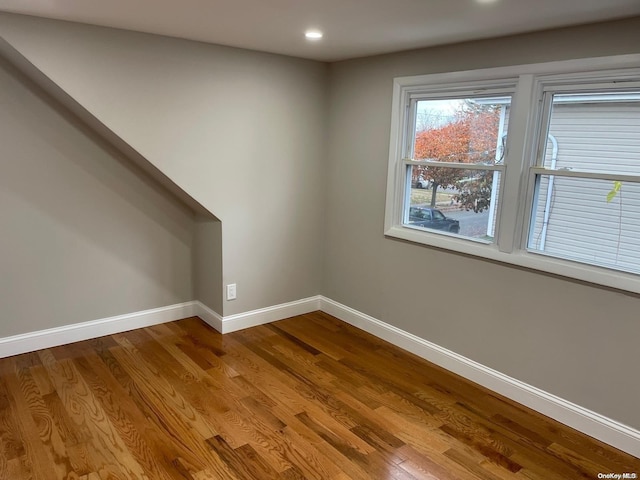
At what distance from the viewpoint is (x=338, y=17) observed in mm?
2357

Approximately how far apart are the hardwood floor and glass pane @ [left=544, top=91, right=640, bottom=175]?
57.3 inches

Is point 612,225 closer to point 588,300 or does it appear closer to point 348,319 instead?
point 588,300

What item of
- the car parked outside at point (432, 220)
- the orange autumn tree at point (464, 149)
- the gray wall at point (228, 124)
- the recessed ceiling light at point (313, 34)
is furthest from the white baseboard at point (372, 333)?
the recessed ceiling light at point (313, 34)

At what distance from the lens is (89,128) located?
10.6ft

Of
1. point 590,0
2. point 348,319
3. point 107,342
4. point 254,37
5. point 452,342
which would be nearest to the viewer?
point 590,0

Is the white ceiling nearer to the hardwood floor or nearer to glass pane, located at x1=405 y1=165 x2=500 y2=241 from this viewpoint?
glass pane, located at x1=405 y1=165 x2=500 y2=241

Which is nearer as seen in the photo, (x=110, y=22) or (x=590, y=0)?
(x=590, y=0)

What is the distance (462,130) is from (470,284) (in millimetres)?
1013

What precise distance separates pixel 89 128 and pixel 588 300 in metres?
3.31

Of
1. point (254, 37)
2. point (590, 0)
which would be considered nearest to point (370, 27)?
point (254, 37)

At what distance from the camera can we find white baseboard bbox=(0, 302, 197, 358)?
3197mm

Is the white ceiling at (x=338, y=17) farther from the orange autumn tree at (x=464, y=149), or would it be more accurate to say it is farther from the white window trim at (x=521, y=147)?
the orange autumn tree at (x=464, y=149)

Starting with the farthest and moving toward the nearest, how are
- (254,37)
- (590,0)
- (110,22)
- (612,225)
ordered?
1. (254,37)
2. (110,22)
3. (612,225)
4. (590,0)

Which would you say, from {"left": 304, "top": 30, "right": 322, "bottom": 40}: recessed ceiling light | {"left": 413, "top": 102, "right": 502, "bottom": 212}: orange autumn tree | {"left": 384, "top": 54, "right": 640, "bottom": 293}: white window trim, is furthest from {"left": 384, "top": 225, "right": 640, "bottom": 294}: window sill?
{"left": 304, "top": 30, "right": 322, "bottom": 40}: recessed ceiling light
